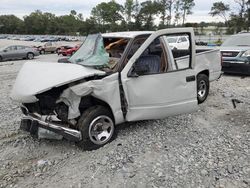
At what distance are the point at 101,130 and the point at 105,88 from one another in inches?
28.2

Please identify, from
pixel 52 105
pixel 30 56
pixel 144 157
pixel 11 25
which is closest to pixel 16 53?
pixel 30 56

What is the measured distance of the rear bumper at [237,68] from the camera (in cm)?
1015

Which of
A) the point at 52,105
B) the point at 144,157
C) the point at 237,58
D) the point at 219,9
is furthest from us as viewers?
the point at 219,9

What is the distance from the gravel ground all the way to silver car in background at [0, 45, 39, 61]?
19549mm

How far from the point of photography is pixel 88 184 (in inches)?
137

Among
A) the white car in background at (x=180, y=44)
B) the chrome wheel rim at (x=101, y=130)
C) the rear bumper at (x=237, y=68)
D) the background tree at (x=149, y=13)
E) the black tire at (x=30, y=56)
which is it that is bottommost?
the chrome wheel rim at (x=101, y=130)

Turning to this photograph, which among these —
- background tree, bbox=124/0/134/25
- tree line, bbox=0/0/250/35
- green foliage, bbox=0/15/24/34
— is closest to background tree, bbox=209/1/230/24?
tree line, bbox=0/0/250/35

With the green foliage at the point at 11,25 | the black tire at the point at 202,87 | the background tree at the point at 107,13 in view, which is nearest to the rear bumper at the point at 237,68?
the black tire at the point at 202,87

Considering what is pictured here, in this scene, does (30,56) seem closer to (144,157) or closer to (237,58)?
(237,58)

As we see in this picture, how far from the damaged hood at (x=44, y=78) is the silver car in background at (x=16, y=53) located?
20746 mm

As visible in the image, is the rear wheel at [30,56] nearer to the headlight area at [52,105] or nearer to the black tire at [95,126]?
the headlight area at [52,105]

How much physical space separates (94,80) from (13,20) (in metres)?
124

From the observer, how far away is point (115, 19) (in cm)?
8500

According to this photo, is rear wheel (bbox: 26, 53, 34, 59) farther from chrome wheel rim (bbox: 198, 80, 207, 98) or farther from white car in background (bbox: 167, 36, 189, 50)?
chrome wheel rim (bbox: 198, 80, 207, 98)
